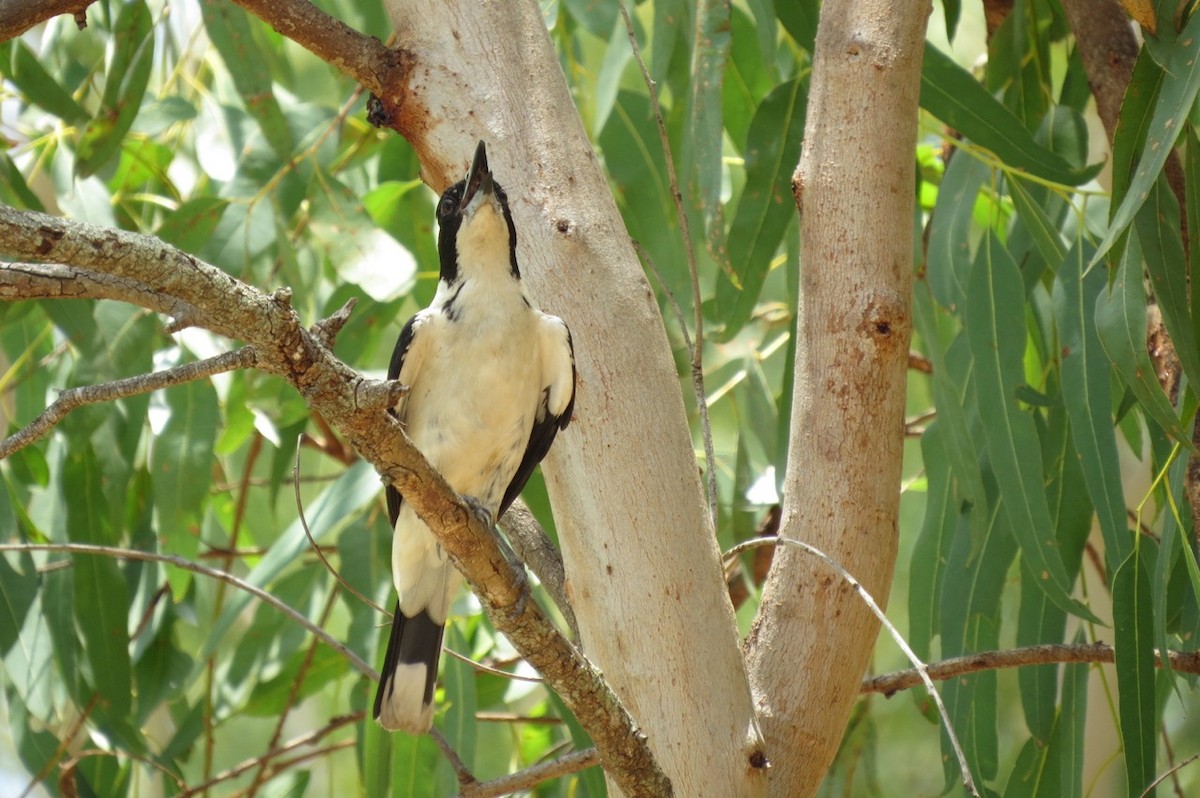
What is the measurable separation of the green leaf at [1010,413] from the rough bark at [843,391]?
418 mm

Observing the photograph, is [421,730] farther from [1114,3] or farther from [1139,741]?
[1114,3]

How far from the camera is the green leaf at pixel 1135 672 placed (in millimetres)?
2143

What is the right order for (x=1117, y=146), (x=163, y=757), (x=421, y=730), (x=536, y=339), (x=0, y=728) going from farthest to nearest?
(x=0, y=728) → (x=163, y=757) → (x=536, y=339) → (x=421, y=730) → (x=1117, y=146)

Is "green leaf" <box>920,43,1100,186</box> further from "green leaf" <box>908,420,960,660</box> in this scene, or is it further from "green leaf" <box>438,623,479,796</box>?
"green leaf" <box>438,623,479,796</box>

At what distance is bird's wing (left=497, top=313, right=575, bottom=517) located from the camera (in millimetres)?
2195

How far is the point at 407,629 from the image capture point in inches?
98.6

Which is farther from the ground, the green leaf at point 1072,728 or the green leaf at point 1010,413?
the green leaf at point 1010,413

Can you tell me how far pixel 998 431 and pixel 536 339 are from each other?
0.91m

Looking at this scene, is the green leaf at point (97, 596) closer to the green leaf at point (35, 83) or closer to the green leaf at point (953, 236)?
the green leaf at point (35, 83)

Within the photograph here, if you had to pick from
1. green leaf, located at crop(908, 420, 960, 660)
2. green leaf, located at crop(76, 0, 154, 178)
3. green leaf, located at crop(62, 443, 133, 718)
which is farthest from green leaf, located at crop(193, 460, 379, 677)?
green leaf, located at crop(908, 420, 960, 660)

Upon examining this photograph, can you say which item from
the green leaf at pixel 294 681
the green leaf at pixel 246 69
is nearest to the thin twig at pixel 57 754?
the green leaf at pixel 294 681

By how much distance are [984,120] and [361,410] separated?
1.69m

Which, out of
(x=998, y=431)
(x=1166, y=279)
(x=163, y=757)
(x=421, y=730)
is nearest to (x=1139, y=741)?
(x=998, y=431)

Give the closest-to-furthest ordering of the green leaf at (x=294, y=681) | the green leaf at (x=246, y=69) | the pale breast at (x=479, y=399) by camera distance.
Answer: the pale breast at (x=479, y=399), the green leaf at (x=246, y=69), the green leaf at (x=294, y=681)
